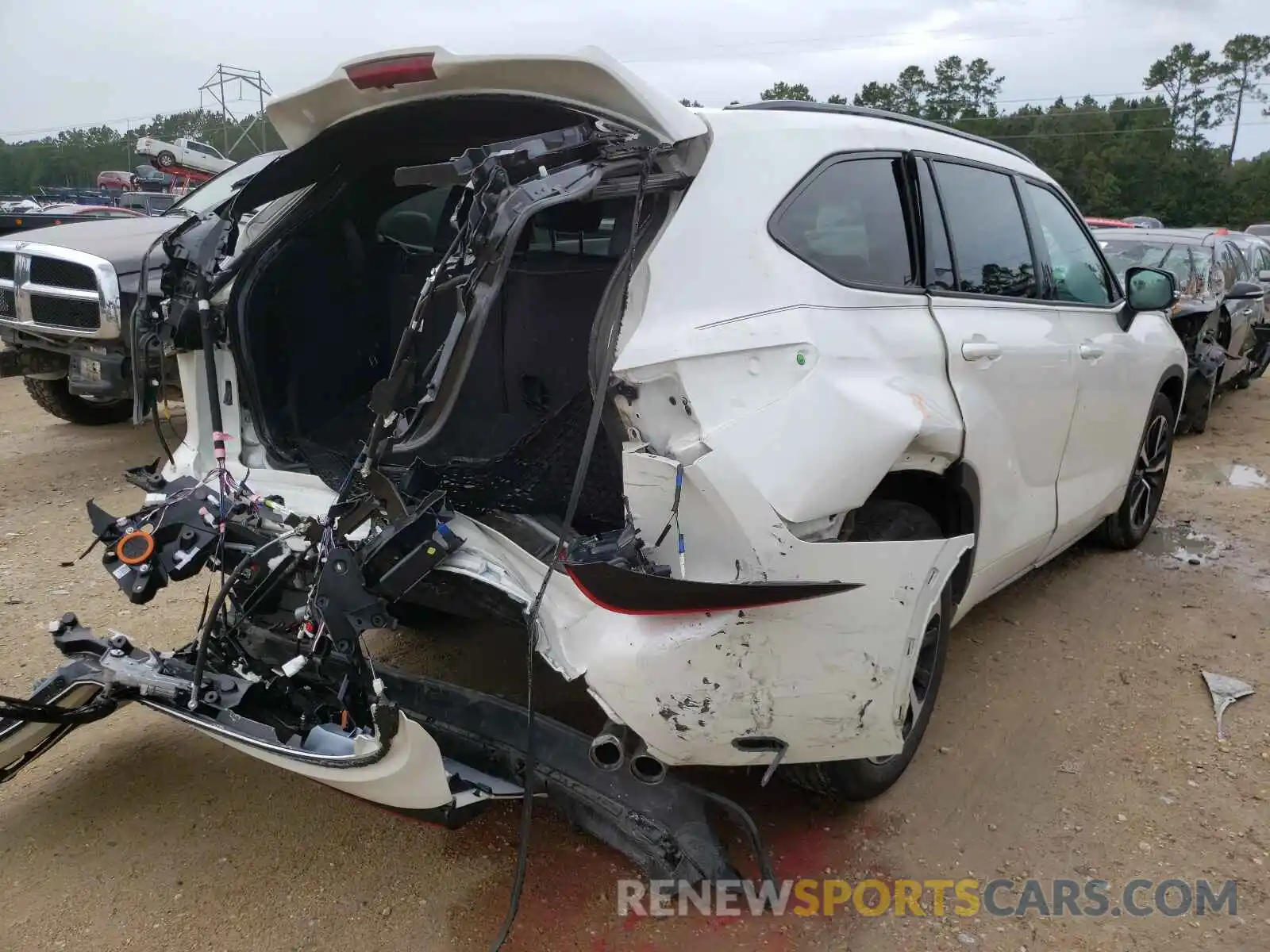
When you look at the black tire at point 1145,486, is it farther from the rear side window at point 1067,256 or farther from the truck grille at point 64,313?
the truck grille at point 64,313

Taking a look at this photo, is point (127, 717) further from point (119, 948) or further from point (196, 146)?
point (196, 146)

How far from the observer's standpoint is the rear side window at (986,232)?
319 cm

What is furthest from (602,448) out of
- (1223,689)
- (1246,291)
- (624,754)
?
(1246,291)

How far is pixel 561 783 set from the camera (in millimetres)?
2467

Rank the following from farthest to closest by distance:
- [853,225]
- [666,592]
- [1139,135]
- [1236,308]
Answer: [1139,135] → [1236,308] → [853,225] → [666,592]

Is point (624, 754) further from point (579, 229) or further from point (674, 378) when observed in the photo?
point (579, 229)

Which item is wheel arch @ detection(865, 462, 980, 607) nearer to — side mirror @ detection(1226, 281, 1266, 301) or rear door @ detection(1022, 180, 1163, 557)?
rear door @ detection(1022, 180, 1163, 557)

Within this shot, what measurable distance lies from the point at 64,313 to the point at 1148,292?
6.36 m

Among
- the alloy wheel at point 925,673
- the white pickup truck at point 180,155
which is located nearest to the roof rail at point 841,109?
the alloy wheel at point 925,673

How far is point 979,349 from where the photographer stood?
2.94m

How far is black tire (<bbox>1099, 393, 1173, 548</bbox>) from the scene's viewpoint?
4.93 m

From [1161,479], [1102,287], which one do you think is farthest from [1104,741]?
[1161,479]

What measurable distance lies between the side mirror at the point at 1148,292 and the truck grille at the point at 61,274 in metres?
5.99

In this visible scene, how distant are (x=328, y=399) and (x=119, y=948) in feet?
6.33
